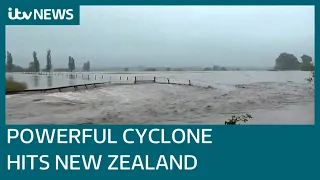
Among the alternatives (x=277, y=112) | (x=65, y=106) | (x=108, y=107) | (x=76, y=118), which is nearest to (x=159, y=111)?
(x=108, y=107)

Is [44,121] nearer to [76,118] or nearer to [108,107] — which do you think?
[76,118]

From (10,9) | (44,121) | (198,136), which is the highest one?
(10,9)

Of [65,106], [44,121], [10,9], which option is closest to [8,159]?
[10,9]

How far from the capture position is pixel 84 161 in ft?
18.4

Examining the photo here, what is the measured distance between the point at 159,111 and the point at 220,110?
13.2ft

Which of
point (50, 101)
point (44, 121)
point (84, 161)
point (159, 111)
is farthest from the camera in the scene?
point (50, 101)

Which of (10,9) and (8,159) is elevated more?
(10,9)

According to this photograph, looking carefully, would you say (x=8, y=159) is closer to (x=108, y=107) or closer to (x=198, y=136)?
(x=198, y=136)

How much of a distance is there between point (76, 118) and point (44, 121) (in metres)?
1.58

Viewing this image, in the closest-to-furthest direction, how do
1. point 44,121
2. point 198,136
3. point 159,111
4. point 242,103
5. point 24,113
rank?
point 198,136
point 44,121
point 24,113
point 159,111
point 242,103

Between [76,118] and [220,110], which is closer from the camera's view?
[76,118]

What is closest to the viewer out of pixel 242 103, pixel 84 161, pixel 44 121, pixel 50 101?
pixel 84 161

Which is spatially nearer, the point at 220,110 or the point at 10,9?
the point at 10,9

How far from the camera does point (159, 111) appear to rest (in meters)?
17.3
